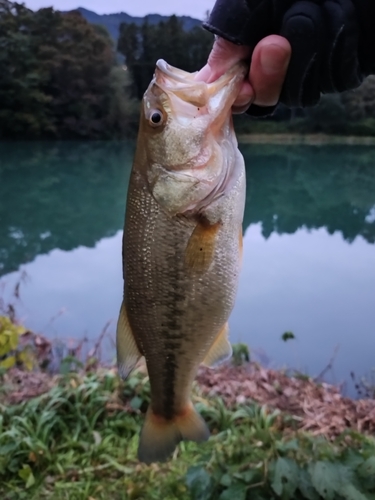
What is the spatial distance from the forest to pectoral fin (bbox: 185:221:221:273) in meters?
22.2

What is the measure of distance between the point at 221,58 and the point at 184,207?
417 mm

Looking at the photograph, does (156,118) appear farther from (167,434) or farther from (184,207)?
(167,434)

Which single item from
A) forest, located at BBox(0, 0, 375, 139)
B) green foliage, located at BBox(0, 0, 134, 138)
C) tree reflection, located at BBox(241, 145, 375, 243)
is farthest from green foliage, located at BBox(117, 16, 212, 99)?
tree reflection, located at BBox(241, 145, 375, 243)

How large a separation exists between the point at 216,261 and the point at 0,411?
8.44 ft

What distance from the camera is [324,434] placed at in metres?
3.58

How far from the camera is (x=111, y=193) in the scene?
15125mm

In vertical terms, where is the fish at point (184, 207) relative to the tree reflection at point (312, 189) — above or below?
above

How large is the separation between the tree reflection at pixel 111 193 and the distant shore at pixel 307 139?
32cm

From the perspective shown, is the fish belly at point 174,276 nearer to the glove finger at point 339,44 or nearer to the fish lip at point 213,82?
the fish lip at point 213,82

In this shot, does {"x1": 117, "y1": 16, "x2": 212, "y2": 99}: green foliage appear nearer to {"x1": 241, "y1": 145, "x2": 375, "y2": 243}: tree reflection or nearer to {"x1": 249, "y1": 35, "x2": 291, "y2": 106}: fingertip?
{"x1": 241, "y1": 145, "x2": 375, "y2": 243}: tree reflection

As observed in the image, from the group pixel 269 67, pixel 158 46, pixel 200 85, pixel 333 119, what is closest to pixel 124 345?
pixel 200 85

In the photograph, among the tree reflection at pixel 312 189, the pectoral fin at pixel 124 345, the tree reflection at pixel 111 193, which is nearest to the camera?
the pectoral fin at pixel 124 345

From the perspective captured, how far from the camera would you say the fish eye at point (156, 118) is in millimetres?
1563

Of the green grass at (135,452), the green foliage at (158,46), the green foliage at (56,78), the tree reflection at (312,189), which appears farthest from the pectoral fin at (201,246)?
the green foliage at (56,78)
